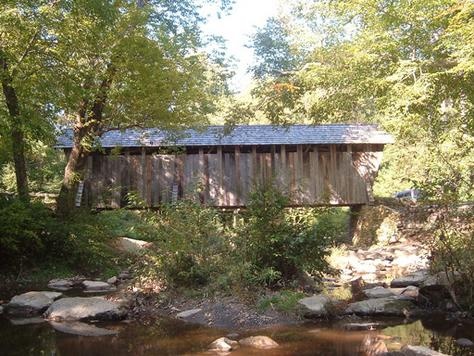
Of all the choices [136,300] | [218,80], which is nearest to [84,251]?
[136,300]

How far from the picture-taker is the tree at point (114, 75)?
36.0 feet

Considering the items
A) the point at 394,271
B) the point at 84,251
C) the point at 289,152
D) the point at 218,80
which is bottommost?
the point at 394,271

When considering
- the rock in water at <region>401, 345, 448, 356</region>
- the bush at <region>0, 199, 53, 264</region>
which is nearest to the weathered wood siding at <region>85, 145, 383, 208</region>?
the bush at <region>0, 199, 53, 264</region>

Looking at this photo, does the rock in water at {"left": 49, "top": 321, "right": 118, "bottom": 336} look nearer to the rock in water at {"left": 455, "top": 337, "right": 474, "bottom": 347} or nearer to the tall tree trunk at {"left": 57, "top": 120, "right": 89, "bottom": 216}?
the rock in water at {"left": 455, "top": 337, "right": 474, "bottom": 347}

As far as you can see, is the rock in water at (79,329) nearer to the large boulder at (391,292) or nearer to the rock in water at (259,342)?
the rock in water at (259,342)

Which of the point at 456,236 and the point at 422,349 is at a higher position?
the point at 456,236

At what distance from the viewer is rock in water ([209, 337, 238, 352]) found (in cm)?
616

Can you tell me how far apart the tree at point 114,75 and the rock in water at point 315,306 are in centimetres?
684

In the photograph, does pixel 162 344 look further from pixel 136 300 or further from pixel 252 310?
pixel 136 300

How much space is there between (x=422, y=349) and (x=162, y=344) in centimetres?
318

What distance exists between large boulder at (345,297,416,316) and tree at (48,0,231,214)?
292 inches

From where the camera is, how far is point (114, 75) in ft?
43.8

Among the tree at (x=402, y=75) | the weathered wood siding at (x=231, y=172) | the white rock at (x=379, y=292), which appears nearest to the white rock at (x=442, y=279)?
the white rock at (x=379, y=292)

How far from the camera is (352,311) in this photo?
8.04 meters
